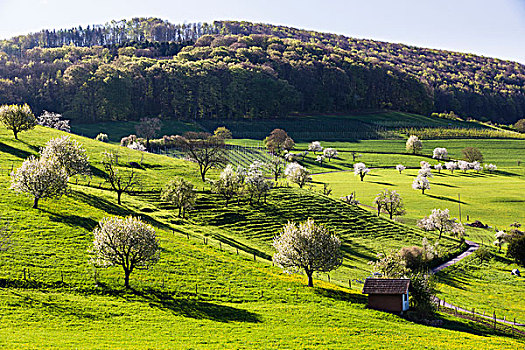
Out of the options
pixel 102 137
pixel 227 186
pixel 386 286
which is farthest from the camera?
pixel 102 137

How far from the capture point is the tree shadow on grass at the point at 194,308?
49.6 m

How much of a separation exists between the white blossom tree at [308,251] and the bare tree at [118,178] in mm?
38917

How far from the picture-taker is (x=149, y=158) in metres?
134

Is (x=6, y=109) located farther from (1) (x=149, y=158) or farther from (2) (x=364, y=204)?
(2) (x=364, y=204)

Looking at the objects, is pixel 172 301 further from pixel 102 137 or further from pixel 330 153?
pixel 330 153

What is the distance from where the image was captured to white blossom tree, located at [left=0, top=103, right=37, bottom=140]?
116188 millimetres

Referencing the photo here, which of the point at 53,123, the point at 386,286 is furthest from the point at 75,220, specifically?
the point at 53,123

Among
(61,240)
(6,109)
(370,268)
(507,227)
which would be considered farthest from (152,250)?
(507,227)

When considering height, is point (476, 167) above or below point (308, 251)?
above

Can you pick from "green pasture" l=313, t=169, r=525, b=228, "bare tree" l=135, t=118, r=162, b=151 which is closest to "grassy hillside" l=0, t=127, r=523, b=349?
"green pasture" l=313, t=169, r=525, b=228

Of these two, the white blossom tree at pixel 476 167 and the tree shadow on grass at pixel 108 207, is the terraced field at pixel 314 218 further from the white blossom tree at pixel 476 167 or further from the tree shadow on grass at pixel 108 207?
the white blossom tree at pixel 476 167

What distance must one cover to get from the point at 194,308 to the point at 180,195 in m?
45.4

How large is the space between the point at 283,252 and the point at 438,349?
90.5 feet

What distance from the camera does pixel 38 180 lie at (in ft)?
248
